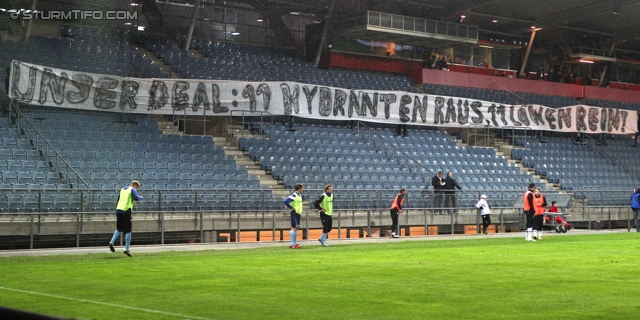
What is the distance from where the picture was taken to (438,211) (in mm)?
30531

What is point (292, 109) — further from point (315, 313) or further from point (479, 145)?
point (315, 313)

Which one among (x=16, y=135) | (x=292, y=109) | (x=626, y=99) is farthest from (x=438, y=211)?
(x=626, y=99)

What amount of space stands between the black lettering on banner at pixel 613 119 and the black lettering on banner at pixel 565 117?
3165mm

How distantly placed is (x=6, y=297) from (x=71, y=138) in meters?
16.5

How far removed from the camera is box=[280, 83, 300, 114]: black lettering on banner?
113 feet

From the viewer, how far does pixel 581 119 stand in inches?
1809

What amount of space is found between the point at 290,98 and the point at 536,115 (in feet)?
51.8

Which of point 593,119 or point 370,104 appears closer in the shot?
point 370,104

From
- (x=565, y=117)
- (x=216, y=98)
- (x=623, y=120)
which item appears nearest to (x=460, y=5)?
(x=565, y=117)

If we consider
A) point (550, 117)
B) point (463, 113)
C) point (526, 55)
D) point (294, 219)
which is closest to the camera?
point (294, 219)

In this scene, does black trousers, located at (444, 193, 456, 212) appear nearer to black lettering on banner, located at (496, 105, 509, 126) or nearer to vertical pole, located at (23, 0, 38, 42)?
black lettering on banner, located at (496, 105, 509, 126)

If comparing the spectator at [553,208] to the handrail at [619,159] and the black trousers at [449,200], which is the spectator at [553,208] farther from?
the handrail at [619,159]

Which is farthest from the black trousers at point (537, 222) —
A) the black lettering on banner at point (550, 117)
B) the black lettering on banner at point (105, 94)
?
the black lettering on banner at point (550, 117)

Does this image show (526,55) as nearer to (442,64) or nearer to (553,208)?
(442,64)
